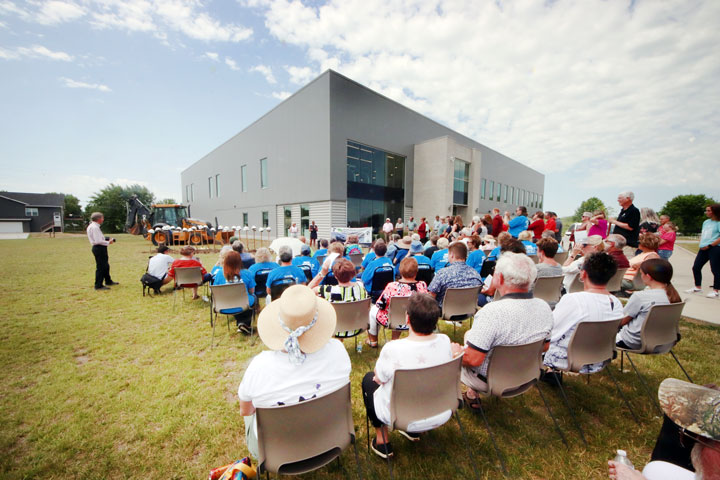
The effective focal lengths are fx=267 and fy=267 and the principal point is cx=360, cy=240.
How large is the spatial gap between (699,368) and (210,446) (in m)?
5.15

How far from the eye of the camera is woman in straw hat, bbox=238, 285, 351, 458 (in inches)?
59.7

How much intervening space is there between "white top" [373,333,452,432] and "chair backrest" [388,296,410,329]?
1.37 m

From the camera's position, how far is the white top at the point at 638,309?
8.23ft

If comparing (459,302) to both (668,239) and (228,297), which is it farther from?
(668,239)

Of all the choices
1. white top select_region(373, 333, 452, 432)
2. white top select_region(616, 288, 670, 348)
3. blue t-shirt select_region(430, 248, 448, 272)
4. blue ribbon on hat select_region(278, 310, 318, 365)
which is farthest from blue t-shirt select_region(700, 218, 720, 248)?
blue ribbon on hat select_region(278, 310, 318, 365)

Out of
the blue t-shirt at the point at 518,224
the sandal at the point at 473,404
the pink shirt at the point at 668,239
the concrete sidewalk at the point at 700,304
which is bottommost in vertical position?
the sandal at the point at 473,404

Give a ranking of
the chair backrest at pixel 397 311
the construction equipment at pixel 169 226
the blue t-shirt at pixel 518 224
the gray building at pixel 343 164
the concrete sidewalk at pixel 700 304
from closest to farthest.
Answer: the chair backrest at pixel 397 311 → the concrete sidewalk at pixel 700 304 → the blue t-shirt at pixel 518 224 → the construction equipment at pixel 169 226 → the gray building at pixel 343 164

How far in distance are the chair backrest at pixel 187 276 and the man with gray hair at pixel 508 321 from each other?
5.22 meters

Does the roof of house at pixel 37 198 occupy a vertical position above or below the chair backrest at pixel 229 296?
above

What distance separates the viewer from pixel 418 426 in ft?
5.63

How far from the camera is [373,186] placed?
65.6 ft

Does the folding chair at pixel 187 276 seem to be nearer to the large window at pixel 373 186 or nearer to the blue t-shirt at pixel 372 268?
the blue t-shirt at pixel 372 268

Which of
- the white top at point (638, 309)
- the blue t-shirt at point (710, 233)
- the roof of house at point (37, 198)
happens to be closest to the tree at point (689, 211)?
the blue t-shirt at point (710, 233)

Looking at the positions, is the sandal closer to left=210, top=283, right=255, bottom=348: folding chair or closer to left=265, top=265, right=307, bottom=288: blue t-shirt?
left=265, top=265, right=307, bottom=288: blue t-shirt
